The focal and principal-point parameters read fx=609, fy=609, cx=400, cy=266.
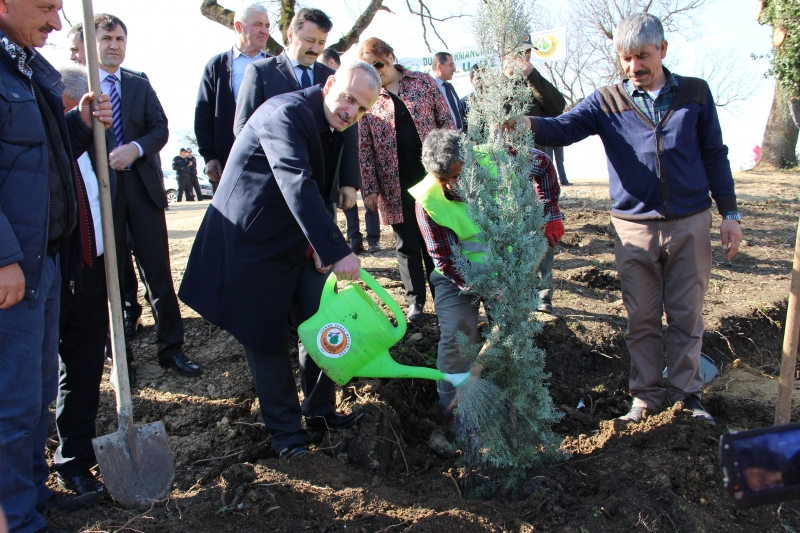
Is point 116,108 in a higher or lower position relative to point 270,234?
higher

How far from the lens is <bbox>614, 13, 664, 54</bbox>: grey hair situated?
126 inches

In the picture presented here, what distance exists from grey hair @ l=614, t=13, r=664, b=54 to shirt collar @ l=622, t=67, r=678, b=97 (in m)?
0.20

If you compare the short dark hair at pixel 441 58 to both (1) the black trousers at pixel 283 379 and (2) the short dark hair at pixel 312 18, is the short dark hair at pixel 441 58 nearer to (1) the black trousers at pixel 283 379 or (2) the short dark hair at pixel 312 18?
(2) the short dark hair at pixel 312 18

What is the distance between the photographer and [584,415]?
3.74m

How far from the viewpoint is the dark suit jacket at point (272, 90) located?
3881 mm

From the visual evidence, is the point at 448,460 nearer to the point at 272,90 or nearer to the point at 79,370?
the point at 79,370

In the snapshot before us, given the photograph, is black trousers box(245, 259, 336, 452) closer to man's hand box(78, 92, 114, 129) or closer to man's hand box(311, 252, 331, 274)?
man's hand box(311, 252, 331, 274)

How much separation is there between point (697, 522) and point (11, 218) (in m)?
2.90

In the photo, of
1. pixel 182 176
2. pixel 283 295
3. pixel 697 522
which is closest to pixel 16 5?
pixel 283 295

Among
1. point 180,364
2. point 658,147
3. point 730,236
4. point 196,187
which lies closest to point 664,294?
point 730,236

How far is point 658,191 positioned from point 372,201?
6.92ft

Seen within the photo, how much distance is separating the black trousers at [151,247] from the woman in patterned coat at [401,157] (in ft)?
5.04

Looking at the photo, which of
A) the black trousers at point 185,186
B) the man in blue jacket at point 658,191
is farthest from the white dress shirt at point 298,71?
the black trousers at point 185,186

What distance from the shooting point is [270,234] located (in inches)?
116
